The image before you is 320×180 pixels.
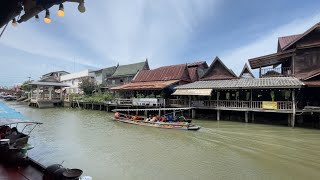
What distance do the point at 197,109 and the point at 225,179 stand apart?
1655 cm

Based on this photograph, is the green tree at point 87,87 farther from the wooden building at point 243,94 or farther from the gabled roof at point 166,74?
the wooden building at point 243,94

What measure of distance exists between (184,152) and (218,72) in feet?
55.0

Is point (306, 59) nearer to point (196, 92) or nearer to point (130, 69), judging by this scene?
point (196, 92)

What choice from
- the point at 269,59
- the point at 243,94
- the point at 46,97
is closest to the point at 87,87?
the point at 46,97

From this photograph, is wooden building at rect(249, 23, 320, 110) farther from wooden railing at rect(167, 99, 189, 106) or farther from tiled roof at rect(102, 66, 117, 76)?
tiled roof at rect(102, 66, 117, 76)

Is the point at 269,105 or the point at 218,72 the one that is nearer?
the point at 269,105

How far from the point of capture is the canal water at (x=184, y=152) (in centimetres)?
862

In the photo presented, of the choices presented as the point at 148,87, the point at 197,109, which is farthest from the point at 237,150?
the point at 148,87

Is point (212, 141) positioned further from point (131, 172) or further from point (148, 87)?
point (148, 87)

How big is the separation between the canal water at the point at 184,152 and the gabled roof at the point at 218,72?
31.5ft

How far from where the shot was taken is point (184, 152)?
37.5ft

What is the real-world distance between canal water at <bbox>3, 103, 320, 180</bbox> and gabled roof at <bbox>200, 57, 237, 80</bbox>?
9607 mm

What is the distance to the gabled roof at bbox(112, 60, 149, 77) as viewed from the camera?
40.1m

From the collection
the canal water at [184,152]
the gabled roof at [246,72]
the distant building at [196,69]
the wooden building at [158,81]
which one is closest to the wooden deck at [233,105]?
the canal water at [184,152]
